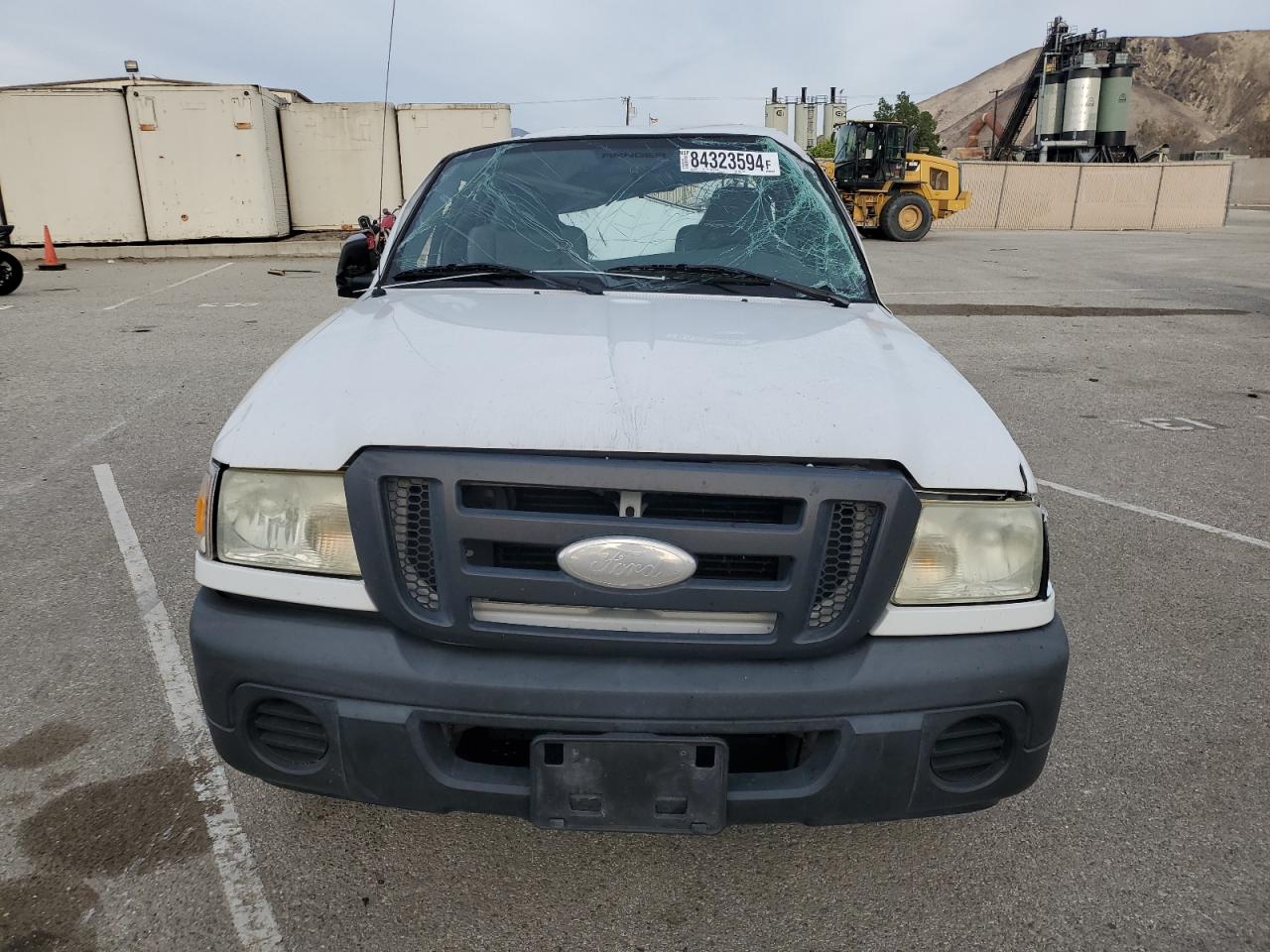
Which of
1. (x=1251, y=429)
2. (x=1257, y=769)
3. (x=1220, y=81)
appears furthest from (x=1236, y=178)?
(x=1220, y=81)

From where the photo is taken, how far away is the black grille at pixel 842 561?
171 centimetres

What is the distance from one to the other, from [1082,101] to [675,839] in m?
66.5

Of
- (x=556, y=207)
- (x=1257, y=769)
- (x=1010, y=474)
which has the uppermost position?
(x=556, y=207)

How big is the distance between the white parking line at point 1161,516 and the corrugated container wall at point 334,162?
18.7 metres

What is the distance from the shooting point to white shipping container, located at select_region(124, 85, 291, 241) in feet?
62.4

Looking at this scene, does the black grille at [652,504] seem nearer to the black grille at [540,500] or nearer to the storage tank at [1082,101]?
the black grille at [540,500]

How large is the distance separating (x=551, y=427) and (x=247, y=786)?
4.70 feet

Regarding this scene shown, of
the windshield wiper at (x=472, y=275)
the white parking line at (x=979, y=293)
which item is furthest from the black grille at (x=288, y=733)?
the white parking line at (x=979, y=293)

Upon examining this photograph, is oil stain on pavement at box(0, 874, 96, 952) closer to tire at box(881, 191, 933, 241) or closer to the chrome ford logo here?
the chrome ford logo

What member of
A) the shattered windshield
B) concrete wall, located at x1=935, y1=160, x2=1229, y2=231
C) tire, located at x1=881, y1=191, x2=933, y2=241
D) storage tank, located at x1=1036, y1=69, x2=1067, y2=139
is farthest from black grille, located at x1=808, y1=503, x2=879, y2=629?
storage tank, located at x1=1036, y1=69, x2=1067, y2=139

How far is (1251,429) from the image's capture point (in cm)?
627

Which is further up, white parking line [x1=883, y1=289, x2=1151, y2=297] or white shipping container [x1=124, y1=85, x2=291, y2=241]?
white shipping container [x1=124, y1=85, x2=291, y2=241]

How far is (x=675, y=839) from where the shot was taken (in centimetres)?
225

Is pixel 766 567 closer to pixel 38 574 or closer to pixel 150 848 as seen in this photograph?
pixel 150 848
